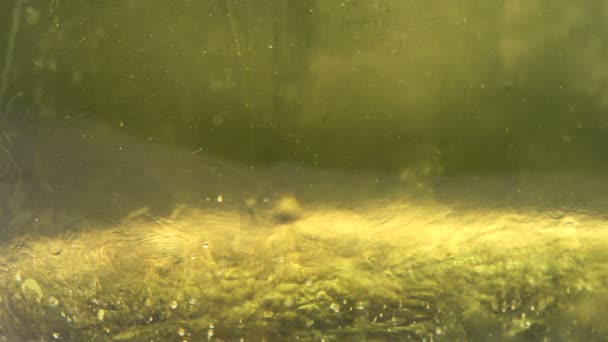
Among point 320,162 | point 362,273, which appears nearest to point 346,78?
point 320,162

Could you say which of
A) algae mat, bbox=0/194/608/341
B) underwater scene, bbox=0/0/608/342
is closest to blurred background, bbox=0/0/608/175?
underwater scene, bbox=0/0/608/342

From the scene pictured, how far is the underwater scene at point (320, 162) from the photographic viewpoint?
1.02 m

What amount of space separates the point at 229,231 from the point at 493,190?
489 millimetres

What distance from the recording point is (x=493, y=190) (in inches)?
41.1

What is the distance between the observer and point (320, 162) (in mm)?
1034

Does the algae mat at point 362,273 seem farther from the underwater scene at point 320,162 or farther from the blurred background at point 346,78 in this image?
the blurred background at point 346,78

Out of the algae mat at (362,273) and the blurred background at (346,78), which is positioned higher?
the blurred background at (346,78)

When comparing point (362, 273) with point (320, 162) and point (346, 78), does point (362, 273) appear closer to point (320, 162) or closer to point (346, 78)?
point (320, 162)

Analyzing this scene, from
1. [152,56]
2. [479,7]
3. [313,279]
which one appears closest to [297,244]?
[313,279]

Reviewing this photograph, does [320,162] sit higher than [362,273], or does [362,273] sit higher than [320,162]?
[320,162]

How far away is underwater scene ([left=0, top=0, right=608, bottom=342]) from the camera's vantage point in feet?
3.35

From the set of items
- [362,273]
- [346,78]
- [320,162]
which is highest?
[346,78]

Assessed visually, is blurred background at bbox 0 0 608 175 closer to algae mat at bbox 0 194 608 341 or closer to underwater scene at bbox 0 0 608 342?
underwater scene at bbox 0 0 608 342

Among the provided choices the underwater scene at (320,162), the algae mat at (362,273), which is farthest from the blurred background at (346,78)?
the algae mat at (362,273)
